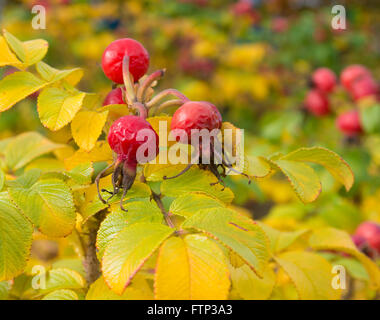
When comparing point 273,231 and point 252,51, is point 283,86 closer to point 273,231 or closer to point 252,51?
point 252,51

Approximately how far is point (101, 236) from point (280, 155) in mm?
318

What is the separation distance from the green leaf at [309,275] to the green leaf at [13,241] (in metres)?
0.38

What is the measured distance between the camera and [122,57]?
2.09 ft

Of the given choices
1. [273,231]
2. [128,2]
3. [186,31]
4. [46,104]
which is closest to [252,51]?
[186,31]

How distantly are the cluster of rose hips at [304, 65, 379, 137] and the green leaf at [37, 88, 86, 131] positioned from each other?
4.22 ft

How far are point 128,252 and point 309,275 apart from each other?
361 millimetres

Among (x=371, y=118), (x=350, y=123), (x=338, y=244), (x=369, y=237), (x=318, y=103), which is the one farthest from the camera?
(x=318, y=103)

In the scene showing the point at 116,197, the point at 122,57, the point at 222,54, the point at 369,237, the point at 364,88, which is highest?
the point at 222,54

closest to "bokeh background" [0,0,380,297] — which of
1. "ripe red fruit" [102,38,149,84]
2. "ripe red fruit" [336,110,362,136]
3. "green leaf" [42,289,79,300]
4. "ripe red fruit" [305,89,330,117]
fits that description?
"ripe red fruit" [305,89,330,117]

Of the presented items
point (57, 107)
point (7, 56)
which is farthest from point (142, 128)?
point (7, 56)

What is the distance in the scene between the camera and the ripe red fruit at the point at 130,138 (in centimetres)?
52

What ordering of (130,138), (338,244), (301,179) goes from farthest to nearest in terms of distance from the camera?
(338,244)
(301,179)
(130,138)

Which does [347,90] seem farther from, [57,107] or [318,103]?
[57,107]

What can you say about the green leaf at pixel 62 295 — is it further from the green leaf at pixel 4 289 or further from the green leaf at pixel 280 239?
the green leaf at pixel 280 239
